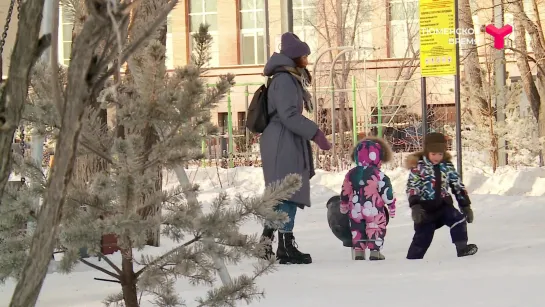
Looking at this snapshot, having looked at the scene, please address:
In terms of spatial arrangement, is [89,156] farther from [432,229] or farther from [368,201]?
[432,229]

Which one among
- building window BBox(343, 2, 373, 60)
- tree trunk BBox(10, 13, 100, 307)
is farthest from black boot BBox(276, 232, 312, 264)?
building window BBox(343, 2, 373, 60)

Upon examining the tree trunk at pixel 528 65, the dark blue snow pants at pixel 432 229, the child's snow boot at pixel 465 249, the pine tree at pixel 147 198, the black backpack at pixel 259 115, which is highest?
the tree trunk at pixel 528 65

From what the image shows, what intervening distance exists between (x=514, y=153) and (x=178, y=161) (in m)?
15.3

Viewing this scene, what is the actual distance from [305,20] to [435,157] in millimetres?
28448

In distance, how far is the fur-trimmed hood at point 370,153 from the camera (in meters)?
7.06

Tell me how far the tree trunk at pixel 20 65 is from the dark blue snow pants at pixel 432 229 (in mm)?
5367

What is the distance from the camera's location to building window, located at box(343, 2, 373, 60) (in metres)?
33.4

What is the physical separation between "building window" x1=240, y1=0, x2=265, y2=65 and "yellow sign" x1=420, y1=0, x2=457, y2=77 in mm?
27103

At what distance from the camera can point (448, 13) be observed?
467 inches

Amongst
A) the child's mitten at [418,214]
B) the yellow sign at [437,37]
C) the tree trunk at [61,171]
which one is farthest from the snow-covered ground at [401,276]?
the yellow sign at [437,37]

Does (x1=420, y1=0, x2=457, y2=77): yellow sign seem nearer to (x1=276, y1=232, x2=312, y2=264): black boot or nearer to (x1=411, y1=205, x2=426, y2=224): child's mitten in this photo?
(x1=411, y1=205, x2=426, y2=224): child's mitten

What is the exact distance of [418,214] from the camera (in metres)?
7.03

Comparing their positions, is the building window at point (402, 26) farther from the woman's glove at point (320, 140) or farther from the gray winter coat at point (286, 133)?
the woman's glove at point (320, 140)

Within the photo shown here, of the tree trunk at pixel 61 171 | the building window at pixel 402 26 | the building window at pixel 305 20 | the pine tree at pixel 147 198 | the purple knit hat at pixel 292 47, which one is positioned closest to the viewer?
the tree trunk at pixel 61 171
